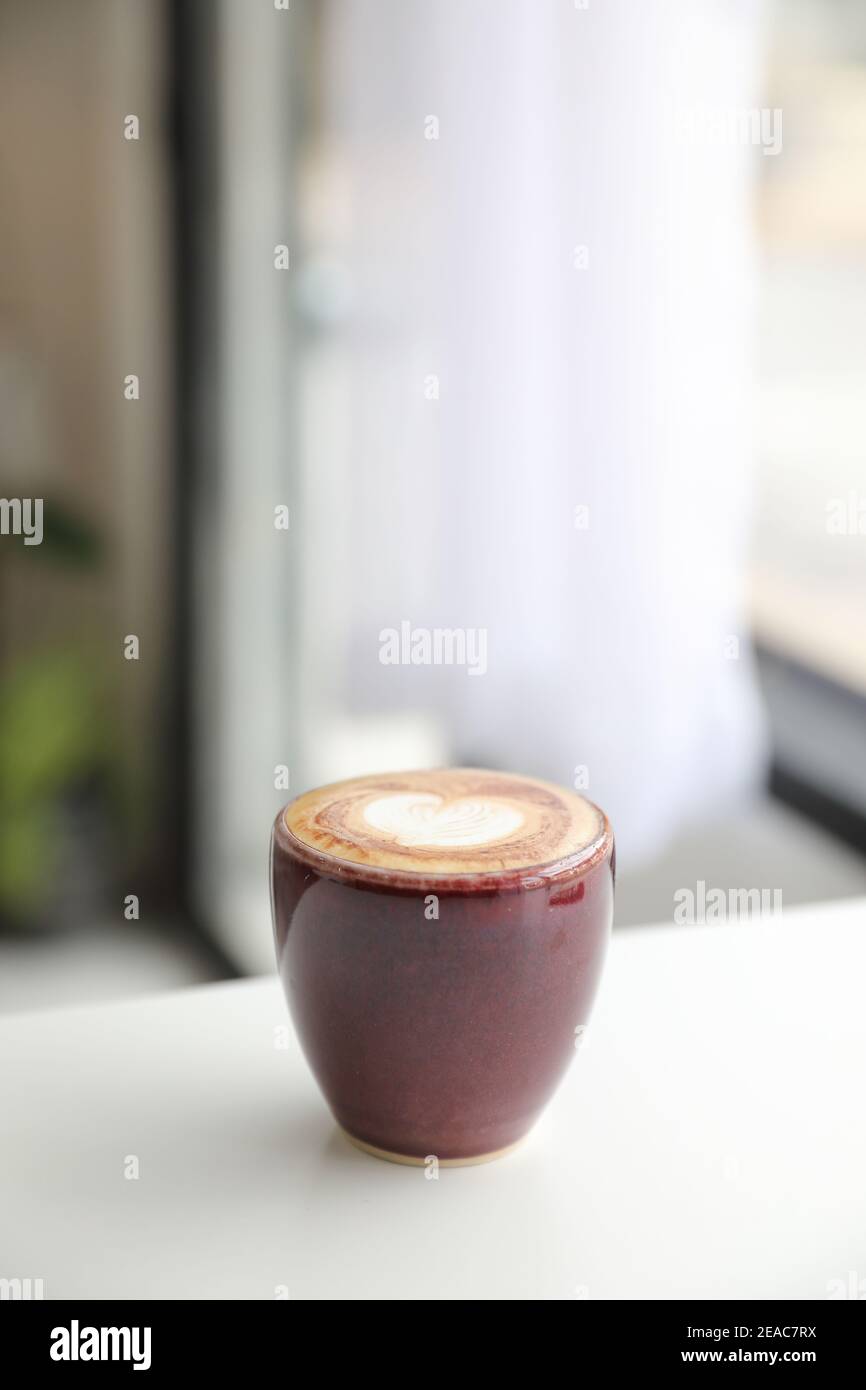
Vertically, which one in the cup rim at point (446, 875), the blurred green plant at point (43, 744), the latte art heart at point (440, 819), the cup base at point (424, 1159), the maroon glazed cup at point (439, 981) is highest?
the latte art heart at point (440, 819)

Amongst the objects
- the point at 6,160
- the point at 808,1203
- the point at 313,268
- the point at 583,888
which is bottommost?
the point at 808,1203

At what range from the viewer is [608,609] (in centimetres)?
143

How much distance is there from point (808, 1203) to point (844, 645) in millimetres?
1126

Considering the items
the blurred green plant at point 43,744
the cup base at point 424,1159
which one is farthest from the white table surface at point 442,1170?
the blurred green plant at point 43,744

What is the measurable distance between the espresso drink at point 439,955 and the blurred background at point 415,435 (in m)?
0.93

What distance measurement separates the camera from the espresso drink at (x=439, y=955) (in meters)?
0.47

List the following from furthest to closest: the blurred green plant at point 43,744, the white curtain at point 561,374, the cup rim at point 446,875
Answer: the blurred green plant at point 43,744, the white curtain at point 561,374, the cup rim at point 446,875

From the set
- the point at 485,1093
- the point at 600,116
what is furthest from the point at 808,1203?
the point at 600,116

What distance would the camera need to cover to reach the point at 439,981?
18.5 inches

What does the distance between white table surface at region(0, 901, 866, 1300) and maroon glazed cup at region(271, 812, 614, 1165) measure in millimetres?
39

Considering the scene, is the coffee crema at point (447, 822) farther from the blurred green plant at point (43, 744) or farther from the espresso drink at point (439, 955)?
the blurred green plant at point (43, 744)

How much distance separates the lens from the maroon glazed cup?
1.52 ft

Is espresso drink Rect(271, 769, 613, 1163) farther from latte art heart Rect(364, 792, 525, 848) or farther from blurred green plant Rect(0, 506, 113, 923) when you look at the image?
blurred green plant Rect(0, 506, 113, 923)

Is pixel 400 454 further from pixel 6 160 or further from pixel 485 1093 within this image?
pixel 485 1093
